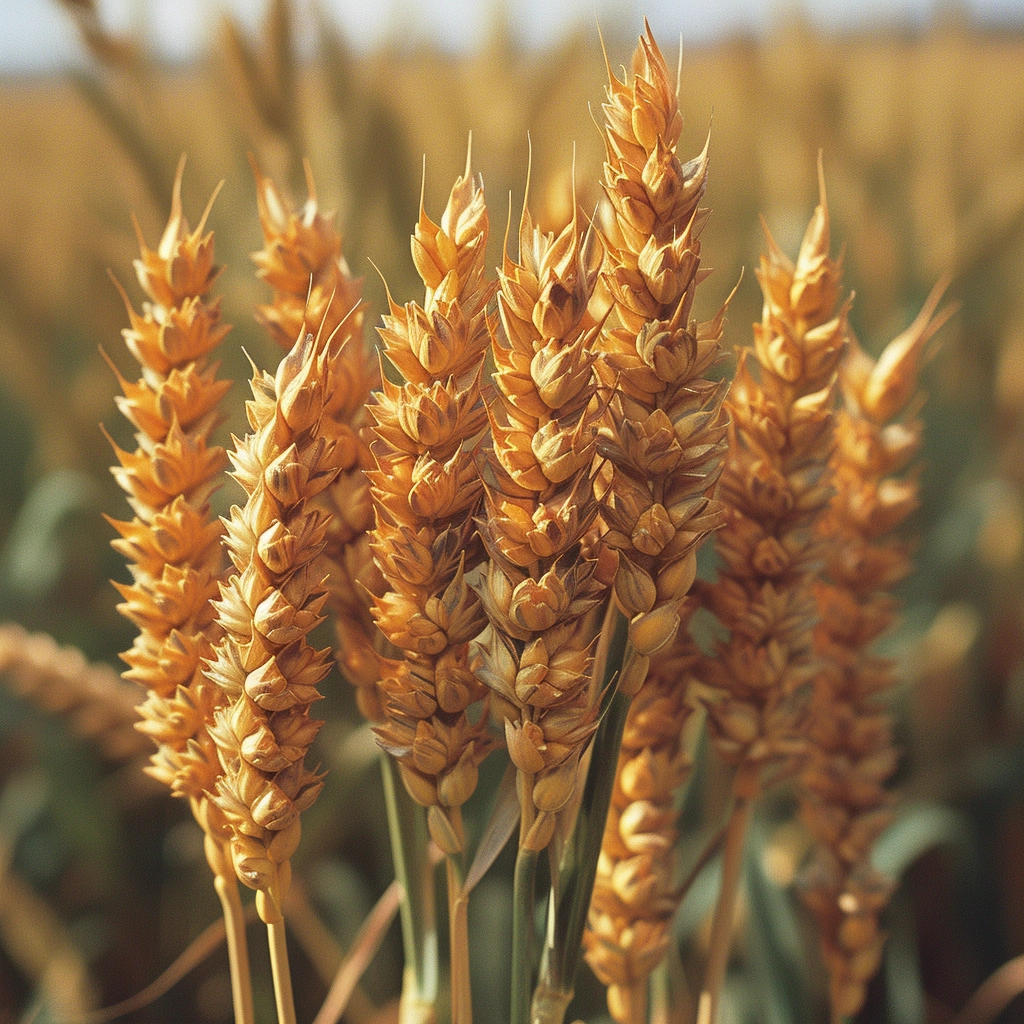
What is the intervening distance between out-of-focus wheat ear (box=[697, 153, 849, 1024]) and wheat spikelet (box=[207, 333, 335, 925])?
162 mm

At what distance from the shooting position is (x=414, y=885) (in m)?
0.41

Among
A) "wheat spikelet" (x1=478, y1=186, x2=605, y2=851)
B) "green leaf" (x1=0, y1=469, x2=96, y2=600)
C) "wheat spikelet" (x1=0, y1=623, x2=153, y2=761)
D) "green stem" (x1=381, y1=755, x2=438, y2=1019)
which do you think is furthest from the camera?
"green leaf" (x1=0, y1=469, x2=96, y2=600)

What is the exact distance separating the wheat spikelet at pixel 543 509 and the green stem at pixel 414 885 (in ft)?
0.33

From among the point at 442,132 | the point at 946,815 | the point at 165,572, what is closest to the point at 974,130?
the point at 442,132

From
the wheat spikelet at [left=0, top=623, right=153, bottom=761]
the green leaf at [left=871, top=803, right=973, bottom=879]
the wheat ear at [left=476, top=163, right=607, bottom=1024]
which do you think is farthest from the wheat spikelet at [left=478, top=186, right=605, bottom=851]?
the green leaf at [left=871, top=803, right=973, bottom=879]

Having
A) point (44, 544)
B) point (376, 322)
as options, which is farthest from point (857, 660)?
point (44, 544)

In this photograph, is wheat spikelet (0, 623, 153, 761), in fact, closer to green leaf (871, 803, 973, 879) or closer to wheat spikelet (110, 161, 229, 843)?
wheat spikelet (110, 161, 229, 843)

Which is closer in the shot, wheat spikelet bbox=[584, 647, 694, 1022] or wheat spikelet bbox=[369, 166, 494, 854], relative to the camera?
wheat spikelet bbox=[369, 166, 494, 854]

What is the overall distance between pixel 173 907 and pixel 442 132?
0.93 m

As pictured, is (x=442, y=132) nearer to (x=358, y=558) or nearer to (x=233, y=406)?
(x=233, y=406)

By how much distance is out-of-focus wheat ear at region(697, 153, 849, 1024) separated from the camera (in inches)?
15.3

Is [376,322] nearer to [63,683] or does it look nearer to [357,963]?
[63,683]

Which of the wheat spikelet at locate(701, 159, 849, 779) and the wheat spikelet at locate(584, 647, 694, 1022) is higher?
the wheat spikelet at locate(701, 159, 849, 779)

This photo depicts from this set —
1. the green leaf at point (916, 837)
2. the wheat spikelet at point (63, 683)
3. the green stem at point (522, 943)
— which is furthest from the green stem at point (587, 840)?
the green leaf at point (916, 837)
